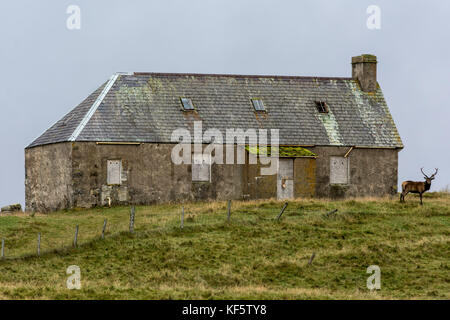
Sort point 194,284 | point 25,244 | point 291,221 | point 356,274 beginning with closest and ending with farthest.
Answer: point 194,284
point 356,274
point 25,244
point 291,221

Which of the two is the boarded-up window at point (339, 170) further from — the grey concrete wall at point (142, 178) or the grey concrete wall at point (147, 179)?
the grey concrete wall at point (142, 178)

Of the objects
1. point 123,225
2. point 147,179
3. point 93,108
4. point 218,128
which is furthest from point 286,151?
point 123,225

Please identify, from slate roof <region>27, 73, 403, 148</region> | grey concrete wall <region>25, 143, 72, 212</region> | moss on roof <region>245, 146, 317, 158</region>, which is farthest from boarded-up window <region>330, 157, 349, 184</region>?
grey concrete wall <region>25, 143, 72, 212</region>

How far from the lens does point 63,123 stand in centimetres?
4762

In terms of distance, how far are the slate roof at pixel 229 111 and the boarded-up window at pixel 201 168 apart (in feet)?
5.82

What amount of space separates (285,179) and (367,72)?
31.2ft

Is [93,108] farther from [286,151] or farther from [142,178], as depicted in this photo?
[286,151]

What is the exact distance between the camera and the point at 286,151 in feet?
152

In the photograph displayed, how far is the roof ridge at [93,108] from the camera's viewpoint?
147 ft

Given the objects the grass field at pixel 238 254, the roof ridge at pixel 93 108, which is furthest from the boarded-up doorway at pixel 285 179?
the roof ridge at pixel 93 108

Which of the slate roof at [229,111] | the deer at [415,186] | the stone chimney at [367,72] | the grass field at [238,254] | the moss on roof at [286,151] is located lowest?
the grass field at [238,254]
